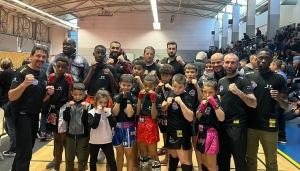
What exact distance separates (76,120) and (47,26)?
20611 mm

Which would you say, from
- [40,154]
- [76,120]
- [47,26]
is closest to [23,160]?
[76,120]

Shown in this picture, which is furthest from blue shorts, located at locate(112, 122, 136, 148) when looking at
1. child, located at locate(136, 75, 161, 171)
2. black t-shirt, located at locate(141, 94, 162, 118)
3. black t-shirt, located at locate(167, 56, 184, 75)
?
black t-shirt, located at locate(167, 56, 184, 75)

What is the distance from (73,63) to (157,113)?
4.76ft

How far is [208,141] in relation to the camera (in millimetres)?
2783

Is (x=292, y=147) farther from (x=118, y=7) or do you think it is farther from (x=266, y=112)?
(x=118, y=7)

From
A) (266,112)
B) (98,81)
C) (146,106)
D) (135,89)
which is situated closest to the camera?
(266,112)

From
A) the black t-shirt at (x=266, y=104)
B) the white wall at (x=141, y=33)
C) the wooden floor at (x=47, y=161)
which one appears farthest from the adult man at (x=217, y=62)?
the white wall at (x=141, y=33)

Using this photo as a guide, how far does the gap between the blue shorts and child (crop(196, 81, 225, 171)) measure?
86 centimetres

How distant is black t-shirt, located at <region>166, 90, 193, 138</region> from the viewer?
2.94 meters

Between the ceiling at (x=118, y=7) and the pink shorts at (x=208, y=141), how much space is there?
1572cm

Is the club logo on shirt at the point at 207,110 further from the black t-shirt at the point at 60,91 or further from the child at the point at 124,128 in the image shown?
the black t-shirt at the point at 60,91

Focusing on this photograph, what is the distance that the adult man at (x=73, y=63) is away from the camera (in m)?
3.57

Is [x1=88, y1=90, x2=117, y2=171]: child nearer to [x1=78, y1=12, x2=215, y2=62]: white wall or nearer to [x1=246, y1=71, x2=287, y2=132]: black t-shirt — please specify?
[x1=246, y1=71, x2=287, y2=132]: black t-shirt

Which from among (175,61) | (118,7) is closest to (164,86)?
(175,61)
